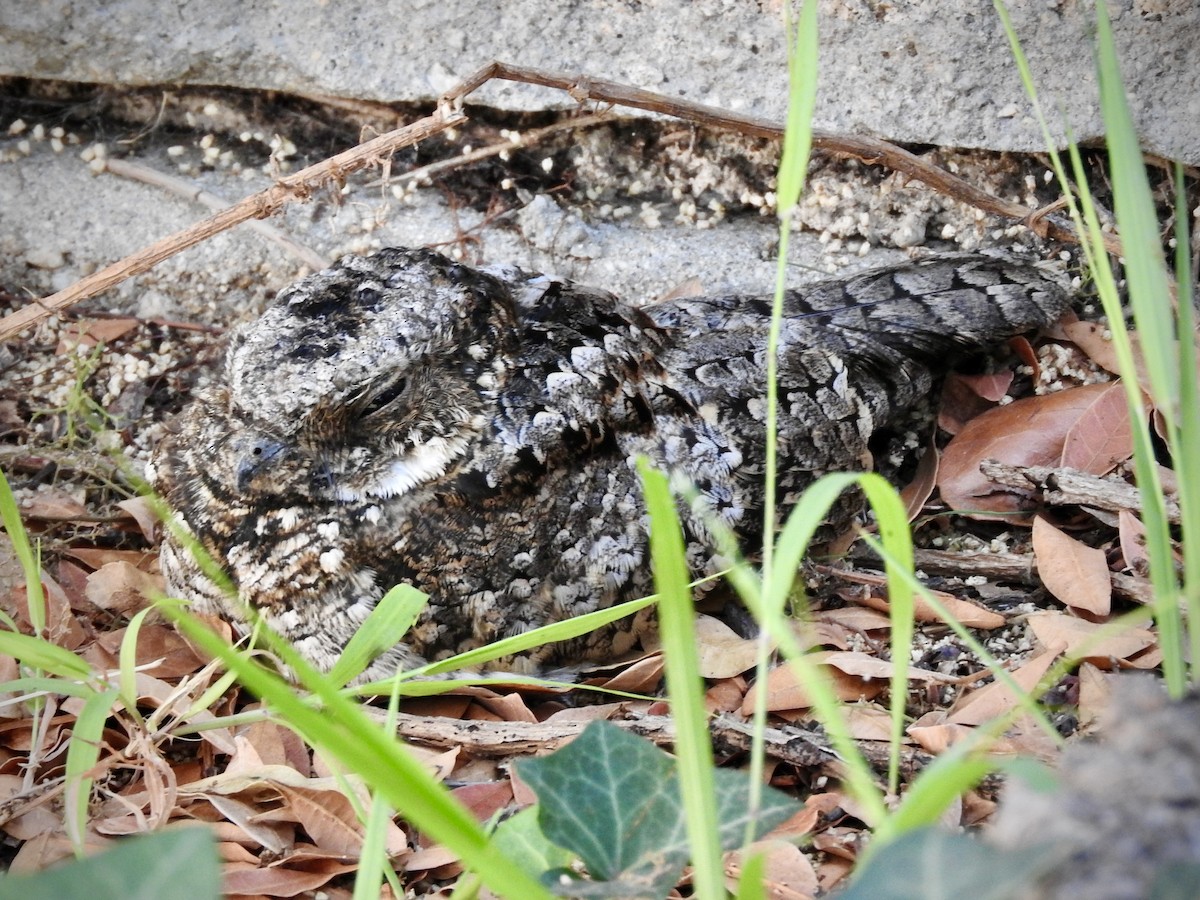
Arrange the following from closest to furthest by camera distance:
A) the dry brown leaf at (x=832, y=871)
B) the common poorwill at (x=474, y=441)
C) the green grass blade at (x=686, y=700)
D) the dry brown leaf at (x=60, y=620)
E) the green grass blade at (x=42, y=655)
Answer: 1. the green grass blade at (x=686, y=700)
2. the green grass blade at (x=42, y=655)
3. the dry brown leaf at (x=832, y=871)
4. the common poorwill at (x=474, y=441)
5. the dry brown leaf at (x=60, y=620)

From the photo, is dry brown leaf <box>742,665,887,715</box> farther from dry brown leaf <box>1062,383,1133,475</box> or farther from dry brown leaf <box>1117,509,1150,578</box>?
dry brown leaf <box>1062,383,1133,475</box>

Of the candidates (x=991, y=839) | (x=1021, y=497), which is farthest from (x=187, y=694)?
(x=1021, y=497)

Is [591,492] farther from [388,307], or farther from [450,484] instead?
[388,307]

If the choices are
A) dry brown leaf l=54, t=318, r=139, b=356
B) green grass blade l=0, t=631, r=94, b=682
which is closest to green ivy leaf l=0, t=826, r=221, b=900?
green grass blade l=0, t=631, r=94, b=682

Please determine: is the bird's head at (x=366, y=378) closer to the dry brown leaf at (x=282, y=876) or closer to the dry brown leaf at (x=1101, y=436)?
the dry brown leaf at (x=282, y=876)

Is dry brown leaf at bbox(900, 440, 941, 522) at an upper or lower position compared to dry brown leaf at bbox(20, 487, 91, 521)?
upper

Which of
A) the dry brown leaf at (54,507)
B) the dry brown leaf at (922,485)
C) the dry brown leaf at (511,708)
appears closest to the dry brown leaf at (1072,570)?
the dry brown leaf at (922,485)
